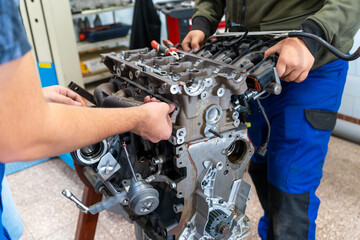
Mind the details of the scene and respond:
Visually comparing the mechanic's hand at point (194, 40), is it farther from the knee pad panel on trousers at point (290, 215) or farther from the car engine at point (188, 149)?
the knee pad panel on trousers at point (290, 215)

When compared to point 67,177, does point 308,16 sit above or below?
above

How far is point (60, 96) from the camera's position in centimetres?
107

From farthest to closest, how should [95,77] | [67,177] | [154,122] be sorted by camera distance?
[95,77], [67,177], [154,122]

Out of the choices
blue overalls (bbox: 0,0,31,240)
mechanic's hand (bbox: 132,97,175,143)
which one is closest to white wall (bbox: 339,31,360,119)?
mechanic's hand (bbox: 132,97,175,143)

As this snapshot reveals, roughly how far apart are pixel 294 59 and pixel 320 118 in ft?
1.04

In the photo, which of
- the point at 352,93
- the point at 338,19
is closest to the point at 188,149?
the point at 338,19

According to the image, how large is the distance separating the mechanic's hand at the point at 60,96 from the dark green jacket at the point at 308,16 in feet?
2.52

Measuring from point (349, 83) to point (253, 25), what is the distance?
1512 mm

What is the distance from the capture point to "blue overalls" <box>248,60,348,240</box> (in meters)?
1.23

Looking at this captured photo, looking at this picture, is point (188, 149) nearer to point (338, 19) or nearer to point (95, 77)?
point (338, 19)

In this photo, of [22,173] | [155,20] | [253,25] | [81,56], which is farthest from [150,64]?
[81,56]

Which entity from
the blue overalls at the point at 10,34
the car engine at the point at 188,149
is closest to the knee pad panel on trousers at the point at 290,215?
the car engine at the point at 188,149

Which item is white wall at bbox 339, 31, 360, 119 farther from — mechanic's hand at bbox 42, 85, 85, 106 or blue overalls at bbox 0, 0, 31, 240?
blue overalls at bbox 0, 0, 31, 240

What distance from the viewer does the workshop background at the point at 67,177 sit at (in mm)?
1908
